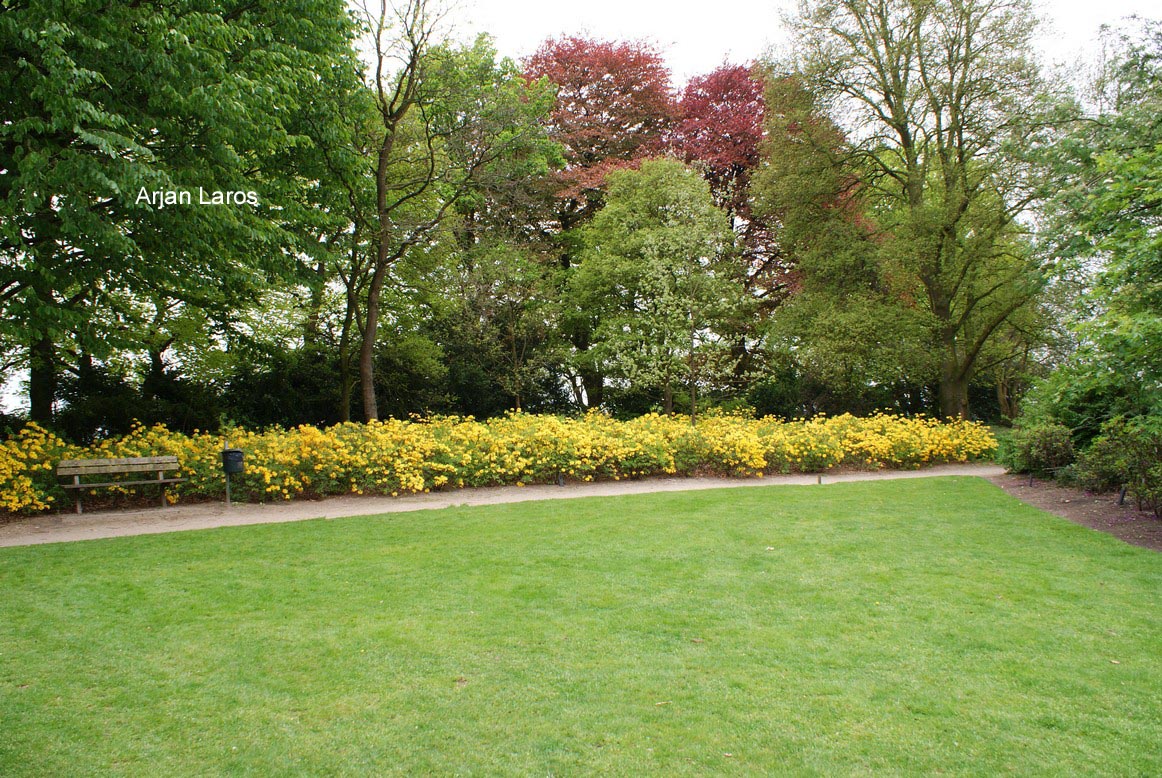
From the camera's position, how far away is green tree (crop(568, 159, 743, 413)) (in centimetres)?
1509

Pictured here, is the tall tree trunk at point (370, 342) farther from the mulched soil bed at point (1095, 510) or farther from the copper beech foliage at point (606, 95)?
the mulched soil bed at point (1095, 510)

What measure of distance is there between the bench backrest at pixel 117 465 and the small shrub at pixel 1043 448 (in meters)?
12.6

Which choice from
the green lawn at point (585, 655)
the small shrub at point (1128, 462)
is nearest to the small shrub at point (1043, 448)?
the small shrub at point (1128, 462)

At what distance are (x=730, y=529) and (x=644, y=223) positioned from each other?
11.6m

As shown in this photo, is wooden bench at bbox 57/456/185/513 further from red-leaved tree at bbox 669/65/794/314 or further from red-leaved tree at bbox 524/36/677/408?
red-leaved tree at bbox 669/65/794/314

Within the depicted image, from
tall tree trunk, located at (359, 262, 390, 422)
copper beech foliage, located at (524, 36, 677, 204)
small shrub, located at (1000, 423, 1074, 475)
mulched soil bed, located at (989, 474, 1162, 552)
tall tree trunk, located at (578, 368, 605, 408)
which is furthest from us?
tall tree trunk, located at (578, 368, 605, 408)

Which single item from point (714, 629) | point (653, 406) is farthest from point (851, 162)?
point (714, 629)

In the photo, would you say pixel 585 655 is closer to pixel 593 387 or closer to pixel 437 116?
pixel 437 116

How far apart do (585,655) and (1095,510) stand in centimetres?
763

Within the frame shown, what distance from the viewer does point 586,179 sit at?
18.9 metres

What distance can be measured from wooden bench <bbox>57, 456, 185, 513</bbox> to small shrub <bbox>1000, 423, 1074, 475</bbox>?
12601 mm

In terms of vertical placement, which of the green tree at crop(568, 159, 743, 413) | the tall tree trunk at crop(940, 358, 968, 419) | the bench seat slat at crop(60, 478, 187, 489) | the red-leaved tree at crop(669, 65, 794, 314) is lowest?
the bench seat slat at crop(60, 478, 187, 489)

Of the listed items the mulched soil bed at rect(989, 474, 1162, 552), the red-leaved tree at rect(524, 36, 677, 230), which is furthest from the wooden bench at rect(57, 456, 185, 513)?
the red-leaved tree at rect(524, 36, 677, 230)

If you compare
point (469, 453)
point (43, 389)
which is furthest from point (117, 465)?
point (43, 389)
